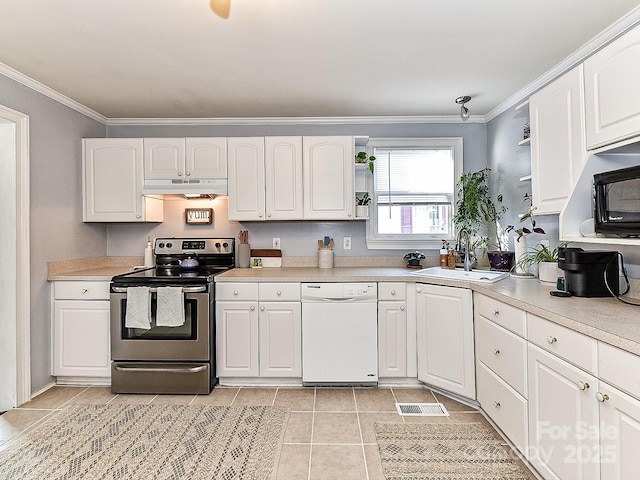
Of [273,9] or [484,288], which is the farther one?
[484,288]

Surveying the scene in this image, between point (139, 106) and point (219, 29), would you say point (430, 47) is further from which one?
point (139, 106)

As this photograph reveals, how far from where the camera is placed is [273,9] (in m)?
1.86

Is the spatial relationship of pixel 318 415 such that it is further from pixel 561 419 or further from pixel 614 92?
pixel 614 92

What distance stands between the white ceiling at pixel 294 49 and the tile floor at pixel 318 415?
2354 mm

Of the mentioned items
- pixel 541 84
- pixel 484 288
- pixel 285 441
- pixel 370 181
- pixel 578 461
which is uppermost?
pixel 541 84

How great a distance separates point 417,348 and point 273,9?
8.06 ft

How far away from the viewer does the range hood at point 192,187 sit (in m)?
3.24

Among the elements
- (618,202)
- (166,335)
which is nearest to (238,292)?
(166,335)

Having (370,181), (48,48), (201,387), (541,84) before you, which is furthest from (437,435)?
(48,48)

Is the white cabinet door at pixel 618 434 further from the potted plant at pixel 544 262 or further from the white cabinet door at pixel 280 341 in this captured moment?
the white cabinet door at pixel 280 341

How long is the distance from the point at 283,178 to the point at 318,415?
192cm

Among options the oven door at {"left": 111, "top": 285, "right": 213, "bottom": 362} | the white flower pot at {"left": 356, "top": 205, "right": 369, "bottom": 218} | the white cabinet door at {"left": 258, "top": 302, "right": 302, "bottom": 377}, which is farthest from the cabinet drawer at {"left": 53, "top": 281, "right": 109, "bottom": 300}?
the white flower pot at {"left": 356, "top": 205, "right": 369, "bottom": 218}

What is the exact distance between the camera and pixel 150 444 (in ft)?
7.04

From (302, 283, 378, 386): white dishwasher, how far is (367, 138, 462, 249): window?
86 cm
